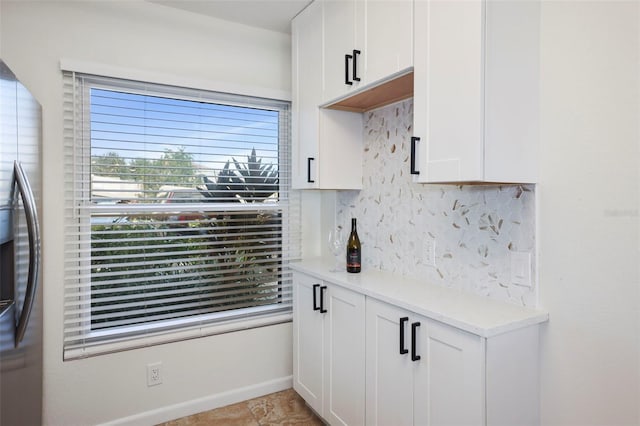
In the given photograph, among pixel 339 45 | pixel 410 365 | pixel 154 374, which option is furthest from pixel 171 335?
pixel 339 45

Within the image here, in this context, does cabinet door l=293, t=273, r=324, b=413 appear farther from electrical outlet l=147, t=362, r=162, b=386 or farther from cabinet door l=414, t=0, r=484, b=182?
cabinet door l=414, t=0, r=484, b=182

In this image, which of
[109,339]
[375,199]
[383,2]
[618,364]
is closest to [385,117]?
[375,199]

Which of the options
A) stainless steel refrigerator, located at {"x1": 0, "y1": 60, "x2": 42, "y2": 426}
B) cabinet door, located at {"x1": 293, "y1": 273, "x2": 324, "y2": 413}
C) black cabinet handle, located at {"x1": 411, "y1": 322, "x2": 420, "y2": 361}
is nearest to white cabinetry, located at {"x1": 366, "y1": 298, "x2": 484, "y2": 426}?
black cabinet handle, located at {"x1": 411, "y1": 322, "x2": 420, "y2": 361}

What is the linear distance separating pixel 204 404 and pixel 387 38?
235 cm

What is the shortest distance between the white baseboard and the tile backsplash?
1103 mm

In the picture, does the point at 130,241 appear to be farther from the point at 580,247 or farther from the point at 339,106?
the point at 580,247

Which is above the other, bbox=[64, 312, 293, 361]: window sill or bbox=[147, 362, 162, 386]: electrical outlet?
bbox=[64, 312, 293, 361]: window sill

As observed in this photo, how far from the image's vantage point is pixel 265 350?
2.66 meters

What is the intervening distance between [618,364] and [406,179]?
3.90 feet

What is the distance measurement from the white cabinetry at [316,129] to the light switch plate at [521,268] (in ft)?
3.59

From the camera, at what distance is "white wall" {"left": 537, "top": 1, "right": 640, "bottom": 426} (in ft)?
4.08

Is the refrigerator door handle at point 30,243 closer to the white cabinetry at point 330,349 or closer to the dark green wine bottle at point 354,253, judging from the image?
the white cabinetry at point 330,349

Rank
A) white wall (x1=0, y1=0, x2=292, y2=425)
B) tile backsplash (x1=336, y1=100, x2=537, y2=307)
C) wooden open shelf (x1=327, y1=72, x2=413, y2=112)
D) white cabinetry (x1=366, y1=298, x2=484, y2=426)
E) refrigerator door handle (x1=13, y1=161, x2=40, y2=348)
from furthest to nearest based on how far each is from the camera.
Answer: white wall (x1=0, y1=0, x2=292, y2=425) → wooden open shelf (x1=327, y1=72, x2=413, y2=112) → tile backsplash (x1=336, y1=100, x2=537, y2=307) → refrigerator door handle (x1=13, y1=161, x2=40, y2=348) → white cabinetry (x1=366, y1=298, x2=484, y2=426)

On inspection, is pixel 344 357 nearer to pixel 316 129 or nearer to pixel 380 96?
pixel 316 129
